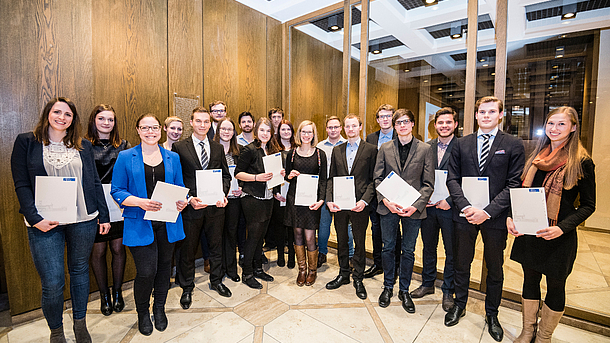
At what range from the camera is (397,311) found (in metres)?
2.71

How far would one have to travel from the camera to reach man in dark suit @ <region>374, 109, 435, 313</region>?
2590 mm

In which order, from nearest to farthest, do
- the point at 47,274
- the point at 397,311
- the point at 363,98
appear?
the point at 47,274, the point at 397,311, the point at 363,98

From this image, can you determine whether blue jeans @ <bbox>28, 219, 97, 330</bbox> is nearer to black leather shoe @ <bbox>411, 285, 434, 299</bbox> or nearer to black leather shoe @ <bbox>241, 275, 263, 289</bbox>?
black leather shoe @ <bbox>241, 275, 263, 289</bbox>

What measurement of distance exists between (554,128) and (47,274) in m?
3.65

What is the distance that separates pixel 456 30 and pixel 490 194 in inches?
82.2

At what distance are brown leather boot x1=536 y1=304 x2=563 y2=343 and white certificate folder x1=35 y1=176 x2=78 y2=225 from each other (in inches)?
136

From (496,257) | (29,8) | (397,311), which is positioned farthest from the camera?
(397,311)

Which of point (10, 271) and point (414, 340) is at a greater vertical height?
point (10, 271)

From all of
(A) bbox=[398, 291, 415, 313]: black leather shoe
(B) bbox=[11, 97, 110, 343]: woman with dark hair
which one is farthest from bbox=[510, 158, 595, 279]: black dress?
(B) bbox=[11, 97, 110, 343]: woman with dark hair

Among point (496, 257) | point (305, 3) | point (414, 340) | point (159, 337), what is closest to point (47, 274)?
point (159, 337)

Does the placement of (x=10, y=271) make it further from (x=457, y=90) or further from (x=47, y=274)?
(x=457, y=90)

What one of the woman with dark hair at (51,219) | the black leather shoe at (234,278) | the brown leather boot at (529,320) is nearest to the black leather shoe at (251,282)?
the black leather shoe at (234,278)

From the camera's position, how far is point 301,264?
127 inches

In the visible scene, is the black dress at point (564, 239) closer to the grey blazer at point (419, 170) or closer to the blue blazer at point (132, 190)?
the grey blazer at point (419, 170)
